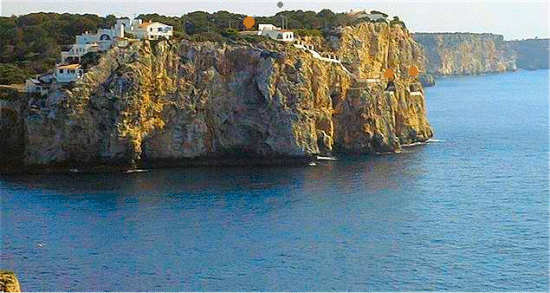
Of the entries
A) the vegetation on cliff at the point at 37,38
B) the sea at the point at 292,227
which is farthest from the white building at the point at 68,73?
the sea at the point at 292,227

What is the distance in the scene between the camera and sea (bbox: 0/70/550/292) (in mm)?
35250

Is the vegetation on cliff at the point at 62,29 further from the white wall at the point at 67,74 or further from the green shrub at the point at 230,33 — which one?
the white wall at the point at 67,74

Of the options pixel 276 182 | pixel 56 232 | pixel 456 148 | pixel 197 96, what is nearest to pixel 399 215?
pixel 276 182

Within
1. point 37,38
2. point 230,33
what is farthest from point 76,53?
point 230,33

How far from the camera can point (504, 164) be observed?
6184 centimetres

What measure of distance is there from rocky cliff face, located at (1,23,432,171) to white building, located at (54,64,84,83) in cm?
93

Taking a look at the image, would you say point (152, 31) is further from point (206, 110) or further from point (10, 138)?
point (10, 138)

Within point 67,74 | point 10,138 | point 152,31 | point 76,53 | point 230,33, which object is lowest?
point 10,138

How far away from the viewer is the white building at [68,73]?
199ft

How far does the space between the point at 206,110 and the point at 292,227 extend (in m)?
21.3

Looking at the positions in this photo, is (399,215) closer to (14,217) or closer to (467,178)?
(467,178)

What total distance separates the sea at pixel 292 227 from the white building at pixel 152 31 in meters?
10.9

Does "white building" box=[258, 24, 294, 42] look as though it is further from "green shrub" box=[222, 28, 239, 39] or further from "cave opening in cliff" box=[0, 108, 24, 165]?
"cave opening in cliff" box=[0, 108, 24, 165]

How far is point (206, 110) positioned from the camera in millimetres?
62688
